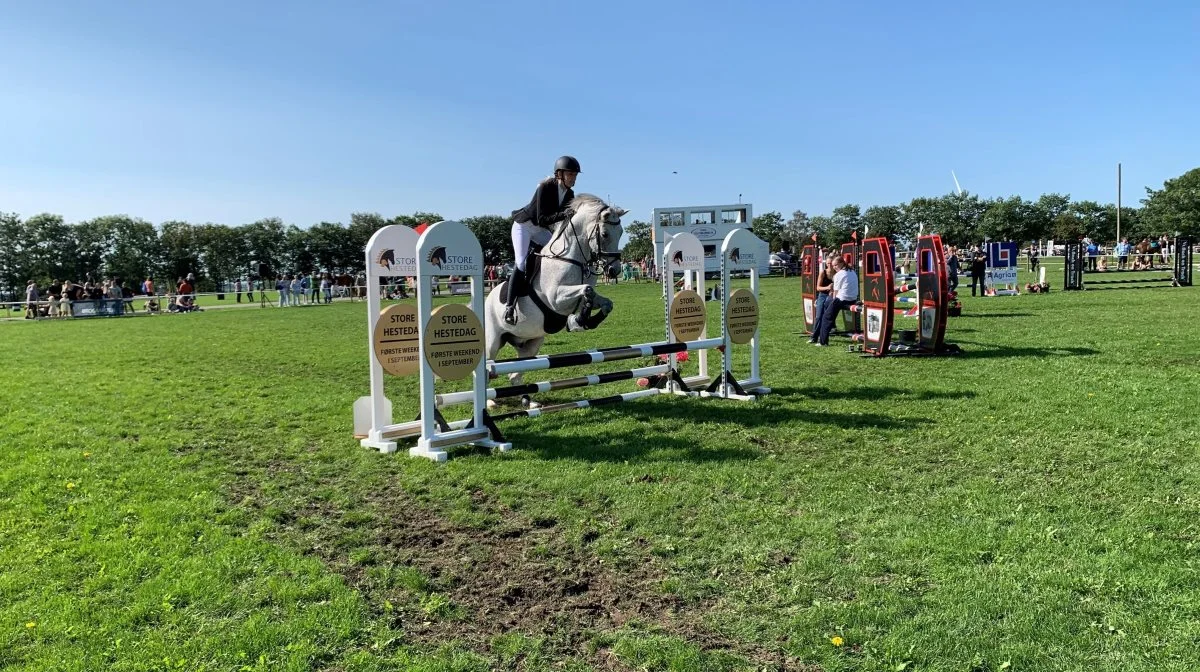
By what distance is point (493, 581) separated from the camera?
4.06m

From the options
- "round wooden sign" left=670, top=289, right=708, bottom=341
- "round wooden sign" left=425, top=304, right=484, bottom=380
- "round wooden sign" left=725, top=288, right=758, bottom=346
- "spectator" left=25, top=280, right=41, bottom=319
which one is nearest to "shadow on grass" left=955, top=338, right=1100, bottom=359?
"round wooden sign" left=725, top=288, right=758, bottom=346

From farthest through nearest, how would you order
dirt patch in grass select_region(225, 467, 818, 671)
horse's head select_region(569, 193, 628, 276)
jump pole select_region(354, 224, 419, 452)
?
horse's head select_region(569, 193, 628, 276), jump pole select_region(354, 224, 419, 452), dirt patch in grass select_region(225, 467, 818, 671)

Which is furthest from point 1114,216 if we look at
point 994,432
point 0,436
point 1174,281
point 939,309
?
point 0,436

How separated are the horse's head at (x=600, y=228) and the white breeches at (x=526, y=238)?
61 cm

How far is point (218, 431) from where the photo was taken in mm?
7926

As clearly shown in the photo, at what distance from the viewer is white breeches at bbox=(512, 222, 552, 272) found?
28.0 feet

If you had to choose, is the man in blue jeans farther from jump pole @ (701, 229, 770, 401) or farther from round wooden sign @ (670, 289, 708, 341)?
round wooden sign @ (670, 289, 708, 341)

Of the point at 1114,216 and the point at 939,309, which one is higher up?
the point at 1114,216

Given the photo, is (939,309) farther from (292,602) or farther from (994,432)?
(292,602)

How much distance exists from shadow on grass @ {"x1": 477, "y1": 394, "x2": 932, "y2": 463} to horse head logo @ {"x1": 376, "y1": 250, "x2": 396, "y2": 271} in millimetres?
2027

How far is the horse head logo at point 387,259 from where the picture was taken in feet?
23.3

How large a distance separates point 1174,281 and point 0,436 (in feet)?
115

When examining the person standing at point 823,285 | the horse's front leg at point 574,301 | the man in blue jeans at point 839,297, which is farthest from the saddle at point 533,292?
the person standing at point 823,285

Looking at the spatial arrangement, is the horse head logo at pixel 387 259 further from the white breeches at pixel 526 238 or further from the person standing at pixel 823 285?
the person standing at pixel 823 285
